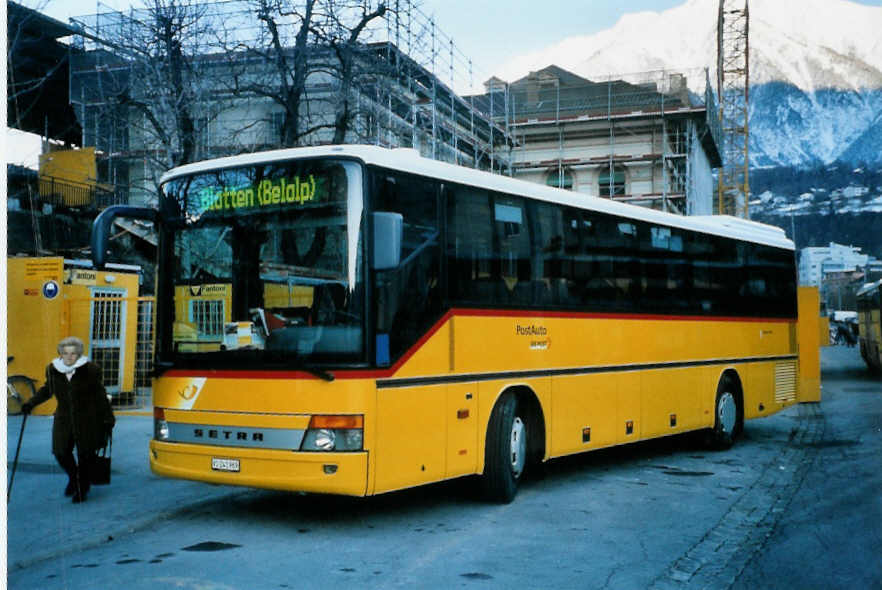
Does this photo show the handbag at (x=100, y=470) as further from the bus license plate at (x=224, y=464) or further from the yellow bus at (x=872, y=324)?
the yellow bus at (x=872, y=324)

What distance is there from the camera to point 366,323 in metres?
7.74

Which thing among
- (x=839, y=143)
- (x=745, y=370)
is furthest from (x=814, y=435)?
(x=839, y=143)

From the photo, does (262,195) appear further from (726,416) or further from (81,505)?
(726,416)

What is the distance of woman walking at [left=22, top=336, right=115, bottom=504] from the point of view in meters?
9.13

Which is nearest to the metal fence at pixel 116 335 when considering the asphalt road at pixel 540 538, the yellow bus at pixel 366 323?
the asphalt road at pixel 540 538

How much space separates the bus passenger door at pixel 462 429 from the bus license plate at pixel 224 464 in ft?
5.92

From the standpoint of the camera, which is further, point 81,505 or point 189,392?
point 81,505

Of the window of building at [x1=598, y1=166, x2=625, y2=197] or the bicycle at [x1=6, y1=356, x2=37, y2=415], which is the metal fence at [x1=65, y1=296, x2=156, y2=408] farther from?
the window of building at [x1=598, y1=166, x2=625, y2=197]

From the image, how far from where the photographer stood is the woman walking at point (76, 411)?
30.0 ft

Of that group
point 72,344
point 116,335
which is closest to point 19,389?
point 116,335

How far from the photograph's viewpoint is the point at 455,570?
6762 mm

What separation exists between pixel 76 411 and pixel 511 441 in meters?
4.03

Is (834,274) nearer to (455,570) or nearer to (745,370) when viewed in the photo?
(745,370)

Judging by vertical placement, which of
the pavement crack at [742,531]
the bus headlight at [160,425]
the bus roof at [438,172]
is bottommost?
the pavement crack at [742,531]
